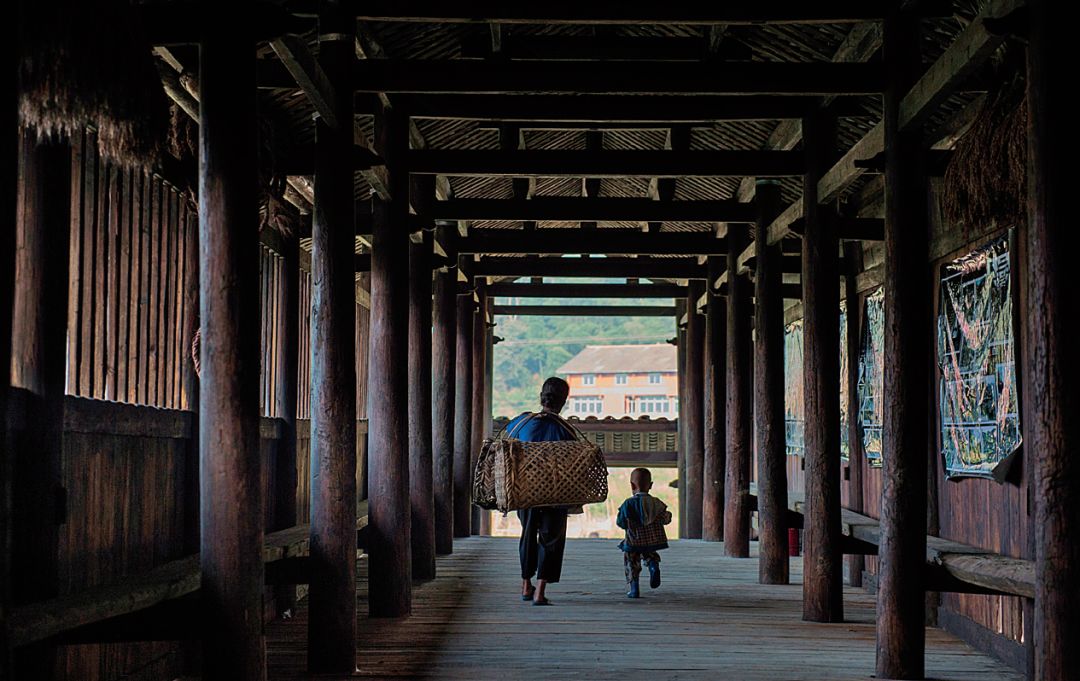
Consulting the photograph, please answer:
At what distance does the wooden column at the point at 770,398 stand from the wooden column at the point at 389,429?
296cm

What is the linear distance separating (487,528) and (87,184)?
47.5ft

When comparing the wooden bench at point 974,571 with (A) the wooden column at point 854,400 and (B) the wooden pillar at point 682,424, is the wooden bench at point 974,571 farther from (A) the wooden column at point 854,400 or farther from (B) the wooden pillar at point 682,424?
(B) the wooden pillar at point 682,424

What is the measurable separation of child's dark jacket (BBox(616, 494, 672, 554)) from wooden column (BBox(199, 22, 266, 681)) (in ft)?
15.4

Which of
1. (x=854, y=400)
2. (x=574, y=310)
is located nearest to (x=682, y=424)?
(x=574, y=310)

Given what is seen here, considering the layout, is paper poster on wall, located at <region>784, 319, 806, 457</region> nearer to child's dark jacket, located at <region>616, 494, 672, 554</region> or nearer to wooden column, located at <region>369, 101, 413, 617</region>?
child's dark jacket, located at <region>616, 494, 672, 554</region>

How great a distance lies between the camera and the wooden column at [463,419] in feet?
45.7

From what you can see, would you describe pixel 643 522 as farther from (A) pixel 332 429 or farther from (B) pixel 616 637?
(A) pixel 332 429

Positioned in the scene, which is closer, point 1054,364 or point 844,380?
point 1054,364

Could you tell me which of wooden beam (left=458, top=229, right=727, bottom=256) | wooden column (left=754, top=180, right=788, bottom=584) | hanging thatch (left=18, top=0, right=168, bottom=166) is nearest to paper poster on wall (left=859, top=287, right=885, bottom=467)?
wooden column (left=754, top=180, right=788, bottom=584)

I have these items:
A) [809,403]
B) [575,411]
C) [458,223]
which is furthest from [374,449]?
[575,411]

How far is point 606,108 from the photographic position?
27.7 ft

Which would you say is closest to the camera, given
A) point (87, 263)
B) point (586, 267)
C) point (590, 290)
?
point (87, 263)

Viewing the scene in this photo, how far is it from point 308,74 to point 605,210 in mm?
4717

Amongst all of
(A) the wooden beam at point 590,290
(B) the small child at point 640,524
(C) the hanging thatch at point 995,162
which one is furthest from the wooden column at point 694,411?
(C) the hanging thatch at point 995,162
